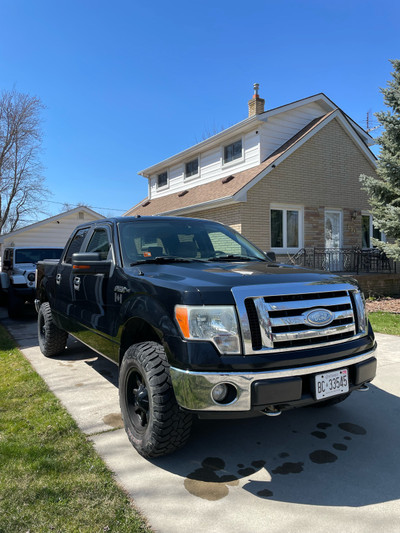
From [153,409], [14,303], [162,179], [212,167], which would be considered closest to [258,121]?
[212,167]

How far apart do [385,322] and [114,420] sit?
672 centimetres

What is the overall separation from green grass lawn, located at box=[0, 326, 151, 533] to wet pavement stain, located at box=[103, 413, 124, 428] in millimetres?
288

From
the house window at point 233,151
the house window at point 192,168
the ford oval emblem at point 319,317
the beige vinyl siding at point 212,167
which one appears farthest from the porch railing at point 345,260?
the ford oval emblem at point 319,317

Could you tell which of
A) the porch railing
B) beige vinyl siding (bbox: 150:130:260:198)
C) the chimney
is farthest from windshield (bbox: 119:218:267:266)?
the chimney

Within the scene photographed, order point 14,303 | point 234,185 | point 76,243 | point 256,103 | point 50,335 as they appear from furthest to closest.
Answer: point 256,103, point 234,185, point 14,303, point 50,335, point 76,243

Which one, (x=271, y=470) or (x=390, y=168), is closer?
(x=271, y=470)

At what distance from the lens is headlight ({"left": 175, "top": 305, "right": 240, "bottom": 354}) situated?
2367mm

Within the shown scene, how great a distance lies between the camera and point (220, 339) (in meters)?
2.37

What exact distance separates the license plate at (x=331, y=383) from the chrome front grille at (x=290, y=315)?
0.22m

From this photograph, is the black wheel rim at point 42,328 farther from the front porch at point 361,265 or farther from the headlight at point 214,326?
the front porch at point 361,265

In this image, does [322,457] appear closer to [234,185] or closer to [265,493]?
[265,493]

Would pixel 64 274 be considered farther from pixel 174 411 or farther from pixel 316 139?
pixel 316 139

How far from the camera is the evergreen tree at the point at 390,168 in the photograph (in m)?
10.1

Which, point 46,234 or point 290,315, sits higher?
point 46,234
